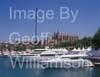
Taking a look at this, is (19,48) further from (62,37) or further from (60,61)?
(60,61)

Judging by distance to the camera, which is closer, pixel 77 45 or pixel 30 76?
pixel 30 76

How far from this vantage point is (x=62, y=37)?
28188mm

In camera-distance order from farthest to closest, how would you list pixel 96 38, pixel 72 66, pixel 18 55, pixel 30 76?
pixel 18 55 < pixel 96 38 < pixel 72 66 < pixel 30 76

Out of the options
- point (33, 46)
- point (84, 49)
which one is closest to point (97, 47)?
point (84, 49)

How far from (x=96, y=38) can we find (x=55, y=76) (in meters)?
8.95

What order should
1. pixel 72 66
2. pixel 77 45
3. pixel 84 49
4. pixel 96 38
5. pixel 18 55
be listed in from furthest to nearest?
pixel 18 55, pixel 77 45, pixel 84 49, pixel 96 38, pixel 72 66

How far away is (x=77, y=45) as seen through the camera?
25047 mm

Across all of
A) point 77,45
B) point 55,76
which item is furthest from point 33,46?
point 55,76

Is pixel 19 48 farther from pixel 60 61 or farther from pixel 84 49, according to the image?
pixel 60 61

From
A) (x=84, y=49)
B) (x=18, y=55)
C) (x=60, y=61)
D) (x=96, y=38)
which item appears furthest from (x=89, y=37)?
(x=60, y=61)

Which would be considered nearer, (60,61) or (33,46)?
(60,61)

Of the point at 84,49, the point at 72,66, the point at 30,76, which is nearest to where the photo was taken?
the point at 30,76

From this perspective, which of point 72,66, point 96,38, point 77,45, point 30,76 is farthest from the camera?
point 77,45

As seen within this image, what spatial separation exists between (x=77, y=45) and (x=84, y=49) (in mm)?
1661
